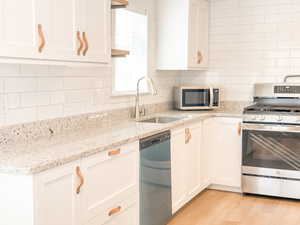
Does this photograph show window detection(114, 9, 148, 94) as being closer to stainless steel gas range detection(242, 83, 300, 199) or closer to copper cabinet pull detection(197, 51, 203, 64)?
copper cabinet pull detection(197, 51, 203, 64)

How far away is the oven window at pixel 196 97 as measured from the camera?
4824 mm

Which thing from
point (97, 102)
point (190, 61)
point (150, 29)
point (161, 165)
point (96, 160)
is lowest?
point (161, 165)

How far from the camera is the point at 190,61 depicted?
461 centimetres

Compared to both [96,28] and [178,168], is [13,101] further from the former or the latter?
[178,168]

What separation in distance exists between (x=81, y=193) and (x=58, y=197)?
0.21 m

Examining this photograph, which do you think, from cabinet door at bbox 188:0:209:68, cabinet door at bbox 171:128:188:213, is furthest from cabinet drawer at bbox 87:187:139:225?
cabinet door at bbox 188:0:209:68

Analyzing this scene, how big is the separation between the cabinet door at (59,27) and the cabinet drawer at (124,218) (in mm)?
1071

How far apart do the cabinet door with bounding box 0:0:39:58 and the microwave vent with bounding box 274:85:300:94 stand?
3.17 metres

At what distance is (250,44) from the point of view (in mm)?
4891

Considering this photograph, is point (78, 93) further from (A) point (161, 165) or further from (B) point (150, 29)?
(B) point (150, 29)

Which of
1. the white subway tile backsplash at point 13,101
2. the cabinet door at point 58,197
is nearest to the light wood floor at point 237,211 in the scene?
the cabinet door at point 58,197

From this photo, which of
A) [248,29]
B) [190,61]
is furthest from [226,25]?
[190,61]

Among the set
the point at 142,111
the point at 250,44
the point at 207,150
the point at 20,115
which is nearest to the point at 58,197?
the point at 20,115

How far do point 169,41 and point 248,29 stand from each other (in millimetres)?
1039
